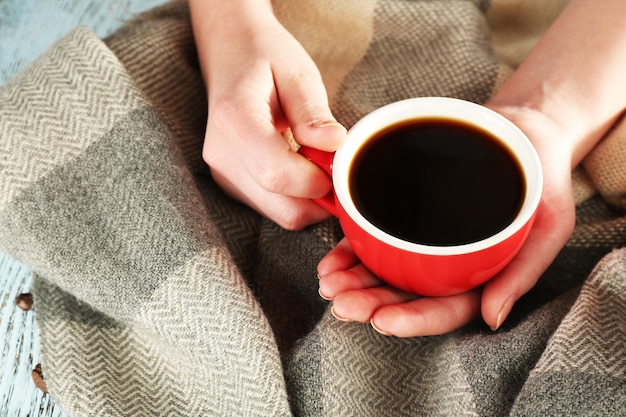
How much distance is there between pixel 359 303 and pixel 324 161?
0.12 meters

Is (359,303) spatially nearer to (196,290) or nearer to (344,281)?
(344,281)

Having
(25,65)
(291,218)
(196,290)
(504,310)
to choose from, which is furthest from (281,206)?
(25,65)

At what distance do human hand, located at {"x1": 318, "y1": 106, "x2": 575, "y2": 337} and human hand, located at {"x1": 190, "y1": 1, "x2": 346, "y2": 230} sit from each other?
79 mm

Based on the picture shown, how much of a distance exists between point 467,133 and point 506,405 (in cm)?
23

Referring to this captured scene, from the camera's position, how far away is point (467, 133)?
60 cm

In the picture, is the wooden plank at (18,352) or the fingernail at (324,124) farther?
the wooden plank at (18,352)

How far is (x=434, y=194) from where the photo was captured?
572 mm

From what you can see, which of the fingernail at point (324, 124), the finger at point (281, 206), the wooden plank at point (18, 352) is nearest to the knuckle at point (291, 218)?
the finger at point (281, 206)

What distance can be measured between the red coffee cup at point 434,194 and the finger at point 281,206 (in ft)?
0.19

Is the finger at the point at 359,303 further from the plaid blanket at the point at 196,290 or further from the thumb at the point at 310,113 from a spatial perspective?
the thumb at the point at 310,113

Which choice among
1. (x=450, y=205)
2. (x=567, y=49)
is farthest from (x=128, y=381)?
(x=567, y=49)

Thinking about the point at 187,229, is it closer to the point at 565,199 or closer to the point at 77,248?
the point at 77,248

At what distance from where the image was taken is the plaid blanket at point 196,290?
0.56 m

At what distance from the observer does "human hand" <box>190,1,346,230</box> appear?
1.87ft
